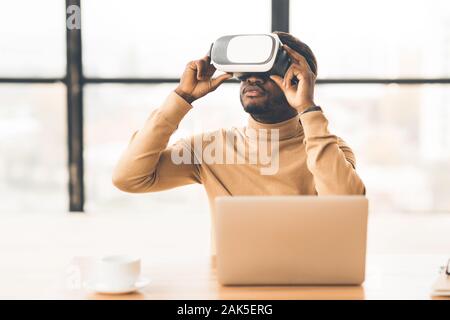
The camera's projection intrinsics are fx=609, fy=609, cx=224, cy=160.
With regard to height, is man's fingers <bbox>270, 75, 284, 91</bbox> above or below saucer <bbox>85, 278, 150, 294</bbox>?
above

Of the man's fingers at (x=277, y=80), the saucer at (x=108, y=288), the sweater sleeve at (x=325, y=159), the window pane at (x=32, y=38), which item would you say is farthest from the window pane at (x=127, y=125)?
the saucer at (x=108, y=288)

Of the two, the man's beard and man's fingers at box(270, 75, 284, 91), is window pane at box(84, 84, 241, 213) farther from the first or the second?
man's fingers at box(270, 75, 284, 91)

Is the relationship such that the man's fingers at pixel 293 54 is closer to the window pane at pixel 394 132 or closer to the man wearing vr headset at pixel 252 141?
the man wearing vr headset at pixel 252 141

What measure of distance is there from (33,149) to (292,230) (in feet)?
6.47

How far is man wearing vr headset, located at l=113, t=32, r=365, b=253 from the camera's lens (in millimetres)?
1720

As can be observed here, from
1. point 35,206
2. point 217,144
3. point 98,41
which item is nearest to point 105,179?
point 35,206

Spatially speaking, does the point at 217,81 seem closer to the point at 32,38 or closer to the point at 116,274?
the point at 116,274

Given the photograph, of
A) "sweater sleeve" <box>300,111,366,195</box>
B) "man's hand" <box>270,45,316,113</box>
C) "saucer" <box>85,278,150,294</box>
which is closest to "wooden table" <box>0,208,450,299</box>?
"saucer" <box>85,278,150,294</box>

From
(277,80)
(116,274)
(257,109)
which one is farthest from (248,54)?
(116,274)

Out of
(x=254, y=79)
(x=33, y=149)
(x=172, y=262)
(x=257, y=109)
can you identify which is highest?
(x=254, y=79)

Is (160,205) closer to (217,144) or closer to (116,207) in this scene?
(116,207)

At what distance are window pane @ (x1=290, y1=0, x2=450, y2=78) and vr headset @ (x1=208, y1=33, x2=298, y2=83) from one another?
38.4 inches

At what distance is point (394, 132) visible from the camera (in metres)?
2.91

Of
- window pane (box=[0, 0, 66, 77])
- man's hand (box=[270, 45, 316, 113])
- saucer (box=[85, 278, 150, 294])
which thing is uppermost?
window pane (box=[0, 0, 66, 77])
